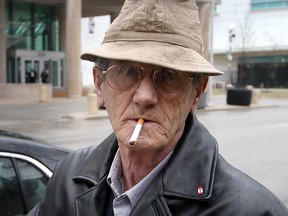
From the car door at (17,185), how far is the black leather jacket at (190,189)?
1.03 m

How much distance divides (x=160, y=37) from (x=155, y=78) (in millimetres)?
134

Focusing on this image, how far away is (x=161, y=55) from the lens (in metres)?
1.48

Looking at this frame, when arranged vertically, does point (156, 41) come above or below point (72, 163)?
above

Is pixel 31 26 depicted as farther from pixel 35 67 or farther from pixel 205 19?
pixel 205 19

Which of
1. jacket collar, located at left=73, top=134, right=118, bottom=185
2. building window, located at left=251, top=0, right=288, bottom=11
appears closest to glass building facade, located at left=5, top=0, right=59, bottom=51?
→ jacket collar, located at left=73, top=134, right=118, bottom=185

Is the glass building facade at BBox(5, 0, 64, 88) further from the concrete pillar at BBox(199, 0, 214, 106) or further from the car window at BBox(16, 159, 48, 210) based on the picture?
the car window at BBox(16, 159, 48, 210)

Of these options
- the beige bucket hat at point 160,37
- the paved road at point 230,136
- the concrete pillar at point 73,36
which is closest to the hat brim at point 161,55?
the beige bucket hat at point 160,37

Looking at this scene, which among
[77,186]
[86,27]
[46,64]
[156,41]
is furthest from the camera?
[86,27]

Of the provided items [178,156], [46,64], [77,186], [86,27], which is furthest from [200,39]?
[86,27]

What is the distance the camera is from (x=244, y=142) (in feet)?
41.4

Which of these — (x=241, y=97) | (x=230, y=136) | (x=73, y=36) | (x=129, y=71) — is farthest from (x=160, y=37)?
(x=73, y=36)

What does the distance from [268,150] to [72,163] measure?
1009cm

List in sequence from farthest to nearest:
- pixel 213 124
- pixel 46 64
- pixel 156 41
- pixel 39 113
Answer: pixel 46 64, pixel 39 113, pixel 213 124, pixel 156 41

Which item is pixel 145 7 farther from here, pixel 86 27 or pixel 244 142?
pixel 86 27
